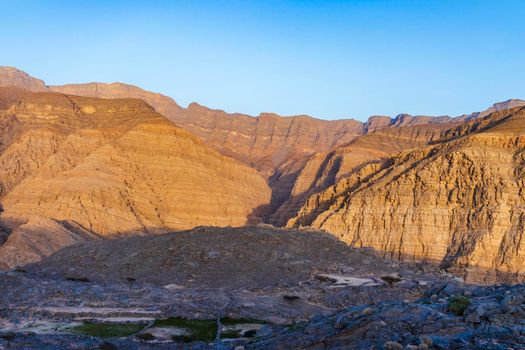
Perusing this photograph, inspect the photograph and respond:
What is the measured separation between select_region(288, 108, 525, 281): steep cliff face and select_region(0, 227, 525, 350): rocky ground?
658 inches

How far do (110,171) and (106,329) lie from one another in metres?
66.2

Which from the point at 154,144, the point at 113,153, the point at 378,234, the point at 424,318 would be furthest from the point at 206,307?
the point at 154,144

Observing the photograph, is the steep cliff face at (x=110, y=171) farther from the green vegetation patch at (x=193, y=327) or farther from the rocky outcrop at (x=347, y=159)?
the green vegetation patch at (x=193, y=327)

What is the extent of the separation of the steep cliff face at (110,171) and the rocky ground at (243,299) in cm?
3418

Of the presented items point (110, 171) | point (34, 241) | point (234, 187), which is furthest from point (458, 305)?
point (234, 187)

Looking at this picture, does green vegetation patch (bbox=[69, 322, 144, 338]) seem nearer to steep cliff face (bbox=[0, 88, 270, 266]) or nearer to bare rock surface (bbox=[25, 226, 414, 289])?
bare rock surface (bbox=[25, 226, 414, 289])

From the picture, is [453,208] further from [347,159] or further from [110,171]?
[347,159]

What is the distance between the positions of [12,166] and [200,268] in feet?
A: 215

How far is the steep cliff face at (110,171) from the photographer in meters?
81.5

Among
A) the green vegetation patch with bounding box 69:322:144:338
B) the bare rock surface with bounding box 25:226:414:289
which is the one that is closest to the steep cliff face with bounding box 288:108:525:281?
the bare rock surface with bounding box 25:226:414:289

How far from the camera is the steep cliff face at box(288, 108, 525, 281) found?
60.8m

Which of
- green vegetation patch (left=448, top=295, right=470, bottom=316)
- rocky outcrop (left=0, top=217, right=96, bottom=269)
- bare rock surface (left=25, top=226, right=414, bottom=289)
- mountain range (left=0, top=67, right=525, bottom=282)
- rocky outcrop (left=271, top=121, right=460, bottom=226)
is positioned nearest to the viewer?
green vegetation patch (left=448, top=295, right=470, bottom=316)

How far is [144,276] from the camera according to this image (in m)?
41.1

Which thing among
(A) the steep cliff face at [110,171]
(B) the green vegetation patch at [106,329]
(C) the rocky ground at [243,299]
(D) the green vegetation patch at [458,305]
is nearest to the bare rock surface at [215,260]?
(C) the rocky ground at [243,299]
